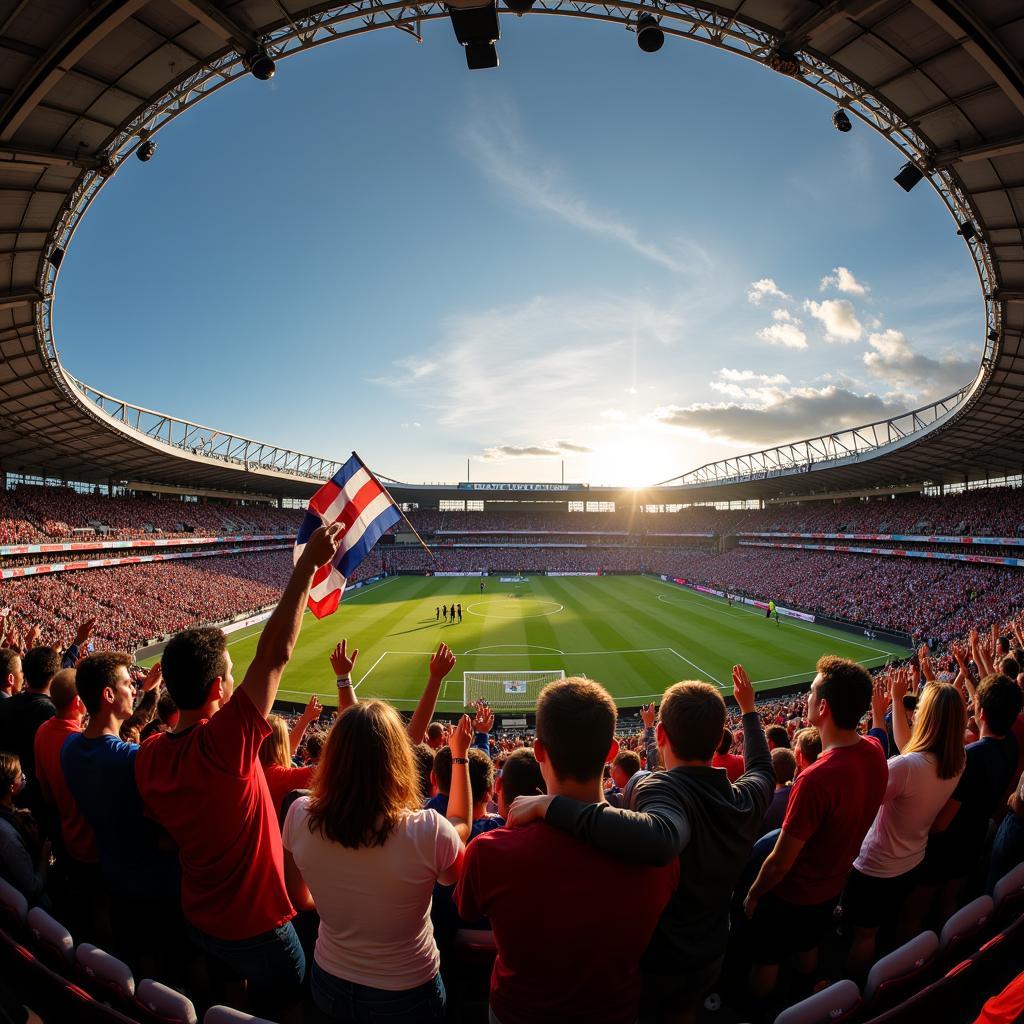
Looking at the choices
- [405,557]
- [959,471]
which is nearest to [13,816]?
[959,471]

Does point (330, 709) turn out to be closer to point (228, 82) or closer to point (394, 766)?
point (228, 82)

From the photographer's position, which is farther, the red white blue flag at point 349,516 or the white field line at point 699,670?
the white field line at point 699,670

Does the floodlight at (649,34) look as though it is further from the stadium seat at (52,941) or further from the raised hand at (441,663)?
the stadium seat at (52,941)

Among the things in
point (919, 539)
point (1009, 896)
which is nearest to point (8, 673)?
point (1009, 896)

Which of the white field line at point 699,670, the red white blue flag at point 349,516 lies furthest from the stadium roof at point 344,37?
the white field line at point 699,670

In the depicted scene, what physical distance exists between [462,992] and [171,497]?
188 feet

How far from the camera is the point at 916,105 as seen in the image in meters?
11.1

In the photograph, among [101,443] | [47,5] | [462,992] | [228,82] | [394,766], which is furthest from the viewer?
[101,443]

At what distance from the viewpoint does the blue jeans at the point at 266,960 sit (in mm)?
2943

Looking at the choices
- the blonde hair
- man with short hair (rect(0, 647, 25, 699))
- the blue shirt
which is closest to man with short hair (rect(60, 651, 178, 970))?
the blue shirt

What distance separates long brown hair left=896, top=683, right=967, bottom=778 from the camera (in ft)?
12.4

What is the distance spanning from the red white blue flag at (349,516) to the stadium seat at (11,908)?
4.56 metres

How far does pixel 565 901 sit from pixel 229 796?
1767 mm

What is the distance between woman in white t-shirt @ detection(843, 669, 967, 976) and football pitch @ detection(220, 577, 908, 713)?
1951 cm
